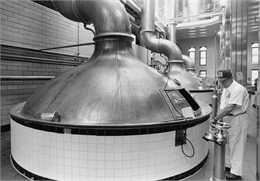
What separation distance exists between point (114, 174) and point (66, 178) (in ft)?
1.85

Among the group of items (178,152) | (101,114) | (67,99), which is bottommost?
(178,152)

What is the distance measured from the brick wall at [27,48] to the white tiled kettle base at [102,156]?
2184 mm

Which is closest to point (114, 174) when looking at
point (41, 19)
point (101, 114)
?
point (101, 114)

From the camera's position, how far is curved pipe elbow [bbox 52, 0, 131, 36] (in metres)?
2.63

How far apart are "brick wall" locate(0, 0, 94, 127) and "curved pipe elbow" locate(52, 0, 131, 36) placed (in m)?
1.95

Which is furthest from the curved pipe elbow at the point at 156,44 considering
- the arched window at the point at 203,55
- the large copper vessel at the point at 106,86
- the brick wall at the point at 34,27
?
the arched window at the point at 203,55

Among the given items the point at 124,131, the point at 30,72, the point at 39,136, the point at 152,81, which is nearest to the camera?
the point at 124,131

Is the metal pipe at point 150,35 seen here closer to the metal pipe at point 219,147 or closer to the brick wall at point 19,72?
the brick wall at point 19,72

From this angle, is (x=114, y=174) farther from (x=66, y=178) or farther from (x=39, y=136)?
(x=39, y=136)

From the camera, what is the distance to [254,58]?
575 inches

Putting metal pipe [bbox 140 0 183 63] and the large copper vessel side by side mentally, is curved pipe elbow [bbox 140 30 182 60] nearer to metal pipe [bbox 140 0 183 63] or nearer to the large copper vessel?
metal pipe [bbox 140 0 183 63]

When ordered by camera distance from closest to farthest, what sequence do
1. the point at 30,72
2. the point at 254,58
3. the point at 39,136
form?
the point at 39,136
the point at 30,72
the point at 254,58

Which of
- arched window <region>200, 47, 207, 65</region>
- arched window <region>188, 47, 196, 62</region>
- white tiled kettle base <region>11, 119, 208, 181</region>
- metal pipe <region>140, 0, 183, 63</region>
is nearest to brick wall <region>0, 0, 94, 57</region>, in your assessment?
metal pipe <region>140, 0, 183, 63</region>

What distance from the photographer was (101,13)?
8.67 feet
